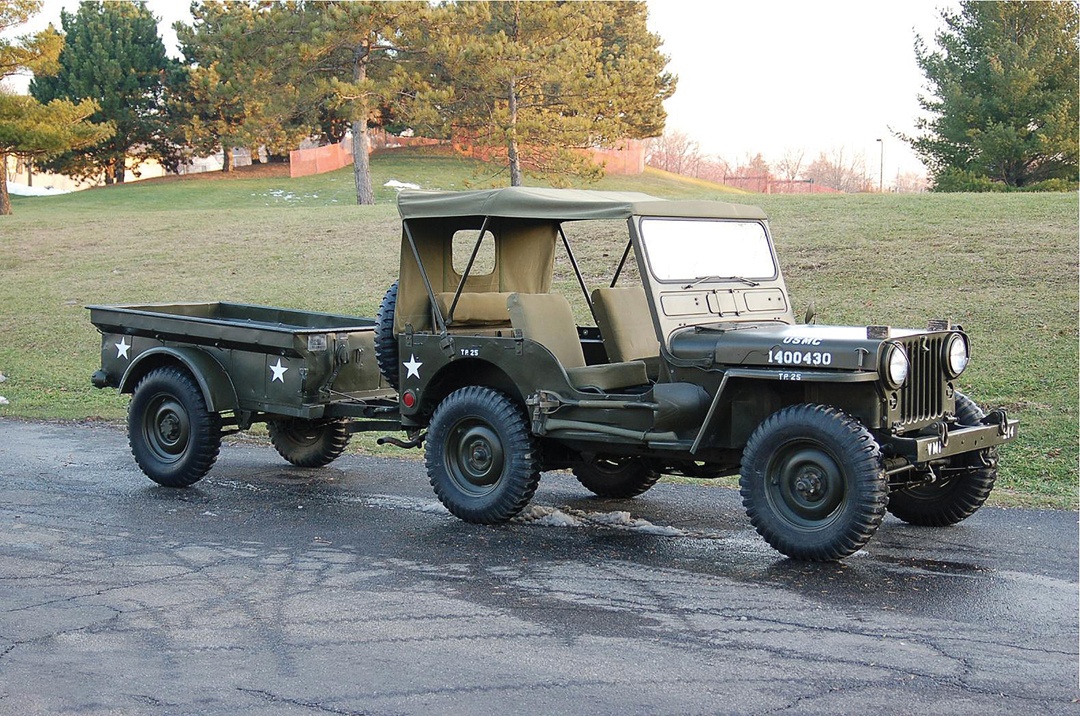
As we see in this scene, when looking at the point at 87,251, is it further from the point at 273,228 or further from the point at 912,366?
the point at 912,366

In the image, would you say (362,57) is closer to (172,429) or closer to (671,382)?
(172,429)

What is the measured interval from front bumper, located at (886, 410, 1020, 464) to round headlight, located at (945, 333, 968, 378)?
33cm

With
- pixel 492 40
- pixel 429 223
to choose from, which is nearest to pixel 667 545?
pixel 429 223

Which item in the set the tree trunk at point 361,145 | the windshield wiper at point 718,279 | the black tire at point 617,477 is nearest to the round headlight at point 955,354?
the windshield wiper at point 718,279

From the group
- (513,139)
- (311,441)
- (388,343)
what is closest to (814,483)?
(388,343)

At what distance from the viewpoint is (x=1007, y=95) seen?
119 feet

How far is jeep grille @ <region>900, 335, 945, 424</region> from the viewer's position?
6641 millimetres

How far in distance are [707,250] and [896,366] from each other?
1.83m

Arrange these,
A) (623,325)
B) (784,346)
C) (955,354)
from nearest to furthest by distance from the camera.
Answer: (784,346), (955,354), (623,325)

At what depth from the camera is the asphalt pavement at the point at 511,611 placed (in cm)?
464

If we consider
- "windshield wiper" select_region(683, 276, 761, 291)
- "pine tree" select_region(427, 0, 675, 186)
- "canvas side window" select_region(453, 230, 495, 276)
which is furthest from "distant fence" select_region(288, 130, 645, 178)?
"windshield wiper" select_region(683, 276, 761, 291)

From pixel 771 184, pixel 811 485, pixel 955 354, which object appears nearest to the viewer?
pixel 811 485

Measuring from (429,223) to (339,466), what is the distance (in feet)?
8.53

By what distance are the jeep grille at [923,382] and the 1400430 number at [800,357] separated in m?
0.52
